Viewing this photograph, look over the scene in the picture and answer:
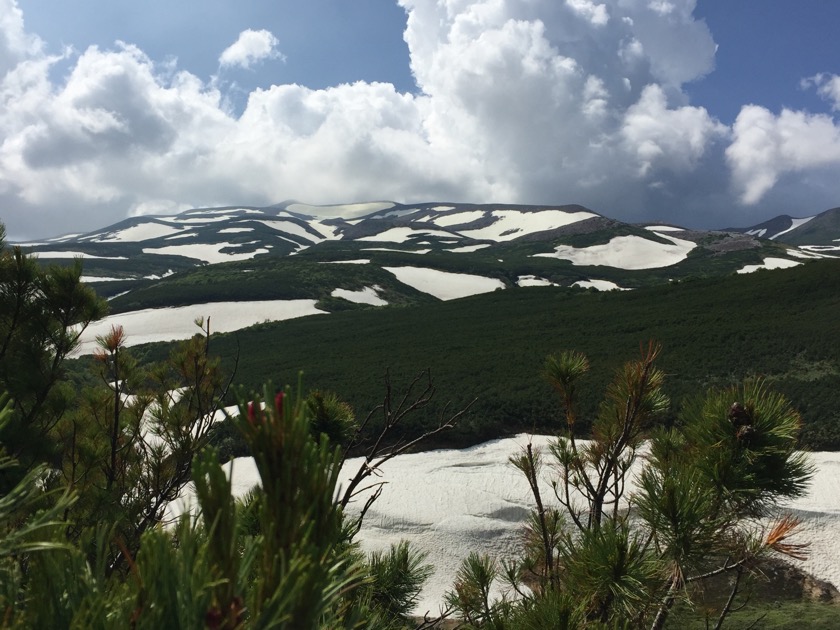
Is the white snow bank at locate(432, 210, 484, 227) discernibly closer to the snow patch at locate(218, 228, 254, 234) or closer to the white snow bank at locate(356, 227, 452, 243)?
the white snow bank at locate(356, 227, 452, 243)

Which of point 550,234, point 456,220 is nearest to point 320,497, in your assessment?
point 550,234

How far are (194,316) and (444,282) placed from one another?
3588 centimetres

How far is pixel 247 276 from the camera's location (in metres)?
63.3

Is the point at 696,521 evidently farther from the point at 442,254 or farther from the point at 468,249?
the point at 468,249

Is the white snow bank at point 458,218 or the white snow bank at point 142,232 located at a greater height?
the white snow bank at point 458,218

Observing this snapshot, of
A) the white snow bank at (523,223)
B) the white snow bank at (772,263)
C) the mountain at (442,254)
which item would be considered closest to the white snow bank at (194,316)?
the mountain at (442,254)

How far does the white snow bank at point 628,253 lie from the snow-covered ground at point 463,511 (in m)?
73.7

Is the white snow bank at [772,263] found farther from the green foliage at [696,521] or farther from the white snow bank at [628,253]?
the green foliage at [696,521]

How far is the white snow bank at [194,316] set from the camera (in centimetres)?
4072

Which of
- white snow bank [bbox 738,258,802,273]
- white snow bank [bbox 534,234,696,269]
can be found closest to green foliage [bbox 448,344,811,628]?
white snow bank [bbox 738,258,802,273]

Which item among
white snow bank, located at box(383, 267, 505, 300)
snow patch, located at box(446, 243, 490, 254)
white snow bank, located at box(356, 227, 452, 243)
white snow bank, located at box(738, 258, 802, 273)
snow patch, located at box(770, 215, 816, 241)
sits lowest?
white snow bank, located at box(383, 267, 505, 300)

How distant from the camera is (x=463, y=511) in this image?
1226 cm

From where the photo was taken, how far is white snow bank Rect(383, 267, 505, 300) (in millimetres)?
63681

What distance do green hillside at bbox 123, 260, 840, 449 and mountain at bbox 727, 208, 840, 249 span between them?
130m
